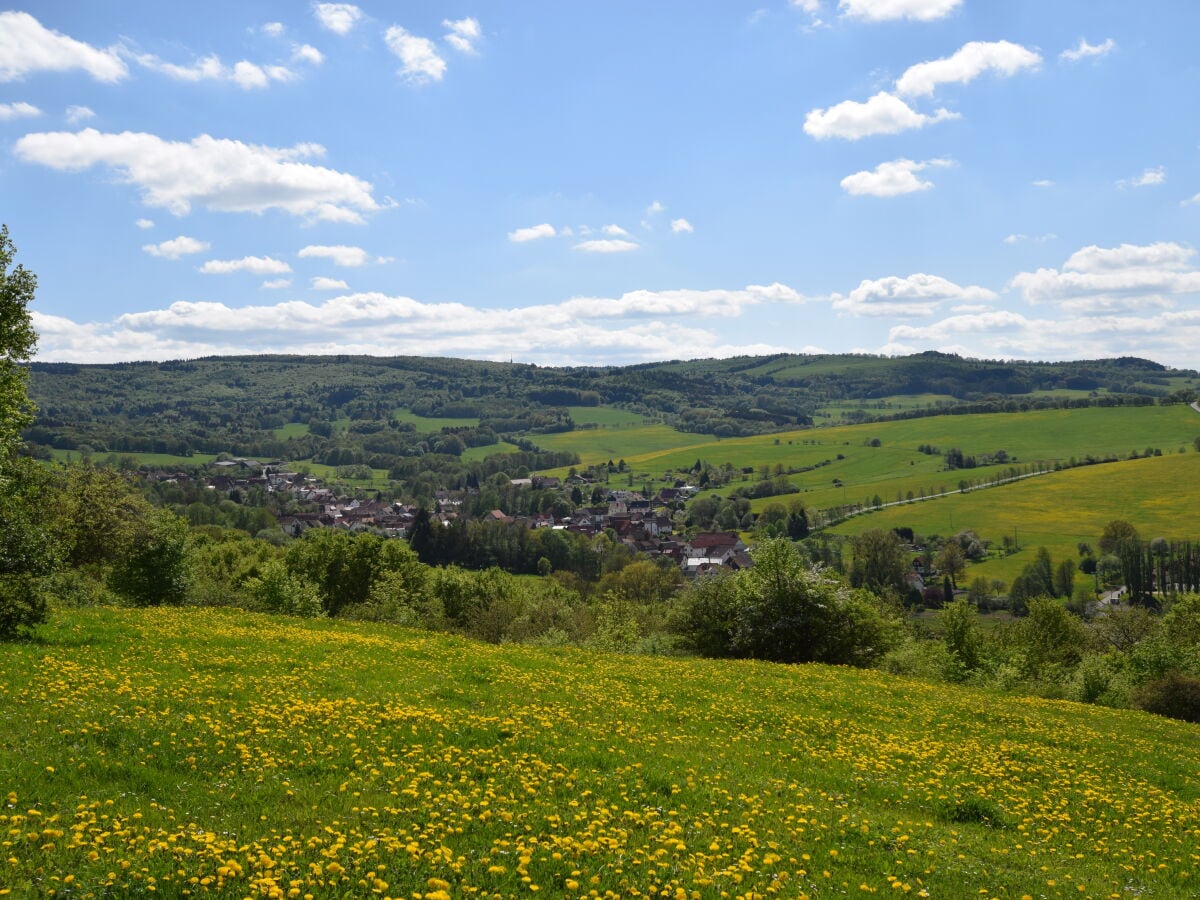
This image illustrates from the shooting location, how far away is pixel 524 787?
44.3 feet

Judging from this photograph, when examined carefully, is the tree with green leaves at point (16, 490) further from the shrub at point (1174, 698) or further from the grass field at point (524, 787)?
the shrub at point (1174, 698)

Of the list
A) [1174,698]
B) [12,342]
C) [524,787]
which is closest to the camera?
[524,787]

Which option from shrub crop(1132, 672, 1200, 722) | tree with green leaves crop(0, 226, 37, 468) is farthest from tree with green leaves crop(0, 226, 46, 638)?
shrub crop(1132, 672, 1200, 722)

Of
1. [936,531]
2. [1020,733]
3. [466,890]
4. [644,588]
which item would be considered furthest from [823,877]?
[936,531]

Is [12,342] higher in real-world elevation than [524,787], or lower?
higher

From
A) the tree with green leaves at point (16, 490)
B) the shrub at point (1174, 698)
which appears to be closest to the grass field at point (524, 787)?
the tree with green leaves at point (16, 490)

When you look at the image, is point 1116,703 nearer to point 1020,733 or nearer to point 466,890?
point 1020,733

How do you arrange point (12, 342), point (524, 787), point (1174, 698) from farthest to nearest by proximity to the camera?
point (1174, 698) → point (12, 342) → point (524, 787)

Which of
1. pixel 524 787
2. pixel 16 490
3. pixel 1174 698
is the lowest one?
pixel 1174 698

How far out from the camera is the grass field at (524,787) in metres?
9.87

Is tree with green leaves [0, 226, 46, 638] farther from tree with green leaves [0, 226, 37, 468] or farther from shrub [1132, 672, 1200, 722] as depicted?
shrub [1132, 672, 1200, 722]

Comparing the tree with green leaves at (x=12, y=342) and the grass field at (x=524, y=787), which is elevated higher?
the tree with green leaves at (x=12, y=342)

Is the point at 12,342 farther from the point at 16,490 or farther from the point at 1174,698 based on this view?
the point at 1174,698

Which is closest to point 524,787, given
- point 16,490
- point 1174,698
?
point 16,490
